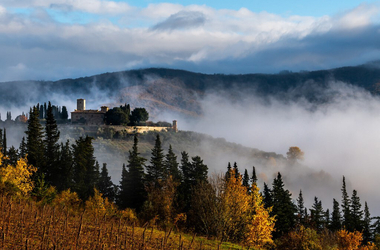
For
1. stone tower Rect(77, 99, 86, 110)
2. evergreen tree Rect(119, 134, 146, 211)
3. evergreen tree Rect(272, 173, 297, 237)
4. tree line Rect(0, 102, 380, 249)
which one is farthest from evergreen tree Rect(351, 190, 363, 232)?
stone tower Rect(77, 99, 86, 110)

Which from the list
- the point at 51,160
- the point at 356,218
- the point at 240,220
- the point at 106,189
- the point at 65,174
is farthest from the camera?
the point at 356,218

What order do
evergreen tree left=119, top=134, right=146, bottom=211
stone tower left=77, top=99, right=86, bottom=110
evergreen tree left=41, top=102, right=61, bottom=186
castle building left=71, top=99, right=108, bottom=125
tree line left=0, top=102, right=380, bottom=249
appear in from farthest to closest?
stone tower left=77, top=99, right=86, bottom=110 → castle building left=71, top=99, right=108, bottom=125 → evergreen tree left=41, top=102, right=61, bottom=186 → evergreen tree left=119, top=134, right=146, bottom=211 → tree line left=0, top=102, right=380, bottom=249

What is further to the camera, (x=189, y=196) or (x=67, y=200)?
(x=189, y=196)

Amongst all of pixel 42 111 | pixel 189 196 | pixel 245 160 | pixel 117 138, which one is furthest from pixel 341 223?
pixel 42 111

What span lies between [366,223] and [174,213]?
44.2m

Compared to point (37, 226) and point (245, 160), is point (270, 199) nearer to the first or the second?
point (37, 226)

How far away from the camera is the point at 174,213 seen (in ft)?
168

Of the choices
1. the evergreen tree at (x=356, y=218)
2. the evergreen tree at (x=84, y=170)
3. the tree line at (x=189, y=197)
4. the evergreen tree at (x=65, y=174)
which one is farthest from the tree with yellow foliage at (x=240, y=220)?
the evergreen tree at (x=356, y=218)

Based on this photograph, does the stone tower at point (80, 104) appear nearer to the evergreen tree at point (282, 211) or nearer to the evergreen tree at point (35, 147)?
the evergreen tree at point (35, 147)

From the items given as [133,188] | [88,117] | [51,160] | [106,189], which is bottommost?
[106,189]

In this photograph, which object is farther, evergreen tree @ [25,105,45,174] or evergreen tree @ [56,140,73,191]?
evergreen tree @ [25,105,45,174]

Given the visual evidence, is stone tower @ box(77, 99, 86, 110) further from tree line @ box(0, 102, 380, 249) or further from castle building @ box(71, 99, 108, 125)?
tree line @ box(0, 102, 380, 249)

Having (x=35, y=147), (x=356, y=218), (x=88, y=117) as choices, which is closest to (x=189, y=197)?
(x=35, y=147)

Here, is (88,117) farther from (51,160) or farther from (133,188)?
(133,188)
